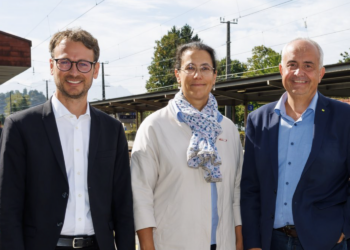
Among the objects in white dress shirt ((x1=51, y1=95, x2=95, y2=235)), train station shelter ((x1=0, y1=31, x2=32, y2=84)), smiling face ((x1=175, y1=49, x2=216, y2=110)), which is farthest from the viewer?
train station shelter ((x1=0, y1=31, x2=32, y2=84))

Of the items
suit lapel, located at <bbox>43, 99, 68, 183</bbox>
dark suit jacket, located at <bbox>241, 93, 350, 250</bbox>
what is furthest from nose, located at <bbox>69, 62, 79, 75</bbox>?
dark suit jacket, located at <bbox>241, 93, 350, 250</bbox>

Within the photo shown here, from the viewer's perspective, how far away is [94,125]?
270 centimetres

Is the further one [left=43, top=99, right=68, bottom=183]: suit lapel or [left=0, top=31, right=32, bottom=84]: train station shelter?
[left=0, top=31, right=32, bottom=84]: train station shelter

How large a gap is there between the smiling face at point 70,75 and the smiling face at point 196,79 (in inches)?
31.3

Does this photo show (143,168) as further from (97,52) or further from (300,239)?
(300,239)

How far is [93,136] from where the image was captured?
2.65 m

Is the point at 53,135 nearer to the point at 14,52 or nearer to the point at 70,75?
the point at 70,75

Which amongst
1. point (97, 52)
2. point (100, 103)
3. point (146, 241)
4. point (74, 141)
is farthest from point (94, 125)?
point (100, 103)

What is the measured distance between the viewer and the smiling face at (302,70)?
3043mm

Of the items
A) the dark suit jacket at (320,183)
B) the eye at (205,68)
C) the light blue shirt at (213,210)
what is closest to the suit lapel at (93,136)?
the light blue shirt at (213,210)

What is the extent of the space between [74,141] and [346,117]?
1820 mm

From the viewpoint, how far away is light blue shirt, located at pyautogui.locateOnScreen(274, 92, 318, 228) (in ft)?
9.63

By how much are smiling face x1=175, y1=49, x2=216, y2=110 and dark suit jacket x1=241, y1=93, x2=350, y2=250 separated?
556 mm

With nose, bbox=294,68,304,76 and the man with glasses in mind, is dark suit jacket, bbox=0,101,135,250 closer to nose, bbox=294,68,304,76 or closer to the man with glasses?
the man with glasses
